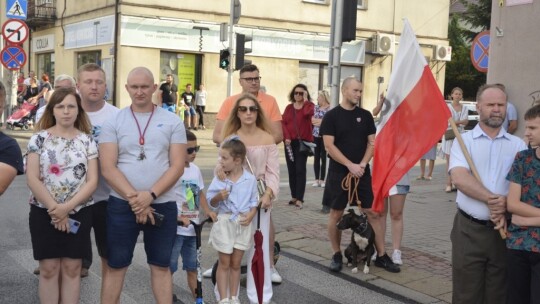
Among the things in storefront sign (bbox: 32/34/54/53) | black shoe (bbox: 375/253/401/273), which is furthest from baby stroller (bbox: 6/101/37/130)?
black shoe (bbox: 375/253/401/273)

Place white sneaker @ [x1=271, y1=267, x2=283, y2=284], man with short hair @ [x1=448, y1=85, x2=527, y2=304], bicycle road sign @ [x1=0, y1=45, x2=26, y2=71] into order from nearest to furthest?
1. man with short hair @ [x1=448, y1=85, x2=527, y2=304]
2. white sneaker @ [x1=271, y1=267, x2=283, y2=284]
3. bicycle road sign @ [x1=0, y1=45, x2=26, y2=71]

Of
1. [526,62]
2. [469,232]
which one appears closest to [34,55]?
[526,62]

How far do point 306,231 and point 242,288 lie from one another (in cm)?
249

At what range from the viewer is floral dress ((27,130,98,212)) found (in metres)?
4.43

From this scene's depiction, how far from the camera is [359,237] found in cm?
644

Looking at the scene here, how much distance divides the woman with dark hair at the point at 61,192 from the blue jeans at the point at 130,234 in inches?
8.0

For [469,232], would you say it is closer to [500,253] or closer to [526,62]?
[500,253]

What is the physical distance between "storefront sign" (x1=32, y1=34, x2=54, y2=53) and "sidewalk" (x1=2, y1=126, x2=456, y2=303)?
20.8m

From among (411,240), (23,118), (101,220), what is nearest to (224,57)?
(23,118)

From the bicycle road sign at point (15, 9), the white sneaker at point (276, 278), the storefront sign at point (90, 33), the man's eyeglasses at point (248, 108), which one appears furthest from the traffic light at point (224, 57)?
the man's eyeglasses at point (248, 108)

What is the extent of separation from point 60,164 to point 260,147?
1.81 meters

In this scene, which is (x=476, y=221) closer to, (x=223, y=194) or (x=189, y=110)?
(x=223, y=194)

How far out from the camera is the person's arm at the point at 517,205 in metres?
3.99

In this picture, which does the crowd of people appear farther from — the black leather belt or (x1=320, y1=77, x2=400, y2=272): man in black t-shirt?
(x1=320, y1=77, x2=400, y2=272): man in black t-shirt
